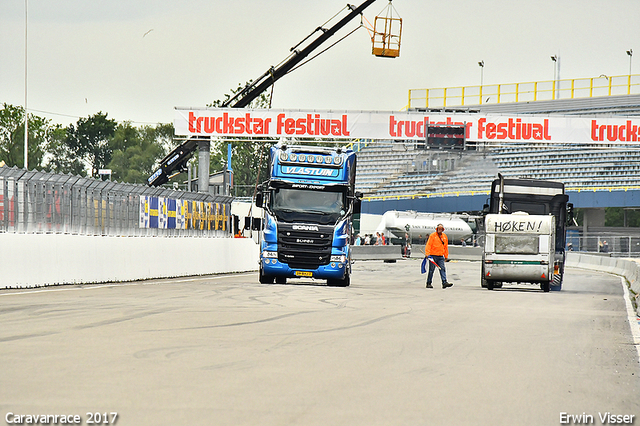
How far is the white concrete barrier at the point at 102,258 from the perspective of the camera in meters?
19.3

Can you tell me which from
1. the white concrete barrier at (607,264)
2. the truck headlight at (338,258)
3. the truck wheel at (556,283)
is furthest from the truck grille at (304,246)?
the white concrete barrier at (607,264)

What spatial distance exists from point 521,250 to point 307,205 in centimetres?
592

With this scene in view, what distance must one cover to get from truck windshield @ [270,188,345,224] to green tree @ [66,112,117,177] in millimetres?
102016

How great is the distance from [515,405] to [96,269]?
16771mm

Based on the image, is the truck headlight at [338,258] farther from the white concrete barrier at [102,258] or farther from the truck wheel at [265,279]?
the white concrete barrier at [102,258]

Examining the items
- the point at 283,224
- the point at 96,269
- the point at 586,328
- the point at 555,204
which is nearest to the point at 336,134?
the point at 555,204

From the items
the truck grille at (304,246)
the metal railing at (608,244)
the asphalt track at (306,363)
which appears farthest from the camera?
the metal railing at (608,244)

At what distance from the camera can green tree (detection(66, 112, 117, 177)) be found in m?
123

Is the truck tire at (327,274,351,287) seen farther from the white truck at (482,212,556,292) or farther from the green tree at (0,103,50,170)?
the green tree at (0,103,50,170)

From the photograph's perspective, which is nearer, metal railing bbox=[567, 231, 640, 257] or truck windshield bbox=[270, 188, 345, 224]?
truck windshield bbox=[270, 188, 345, 224]

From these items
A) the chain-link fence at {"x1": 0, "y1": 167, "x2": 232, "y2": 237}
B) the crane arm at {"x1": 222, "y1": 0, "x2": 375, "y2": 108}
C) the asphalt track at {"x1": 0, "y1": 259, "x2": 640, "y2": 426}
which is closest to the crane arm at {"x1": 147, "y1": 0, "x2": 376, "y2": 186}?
the crane arm at {"x1": 222, "y1": 0, "x2": 375, "y2": 108}

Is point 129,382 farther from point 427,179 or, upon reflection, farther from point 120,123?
point 120,123

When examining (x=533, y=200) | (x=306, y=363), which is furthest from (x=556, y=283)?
(x=306, y=363)

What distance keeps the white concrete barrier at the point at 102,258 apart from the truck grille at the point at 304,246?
391 centimetres
